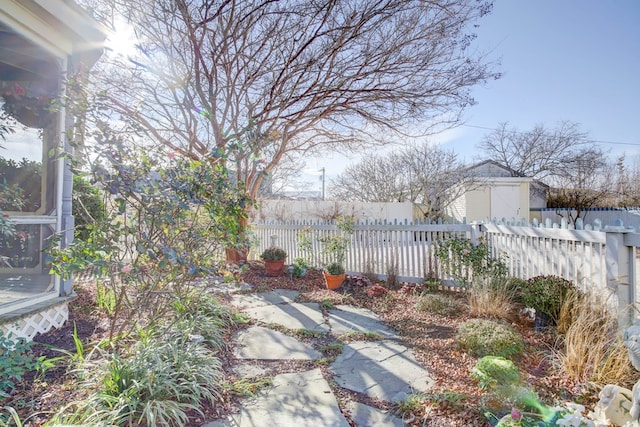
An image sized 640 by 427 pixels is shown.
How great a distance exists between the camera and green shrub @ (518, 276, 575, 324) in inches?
132

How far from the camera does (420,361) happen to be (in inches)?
115

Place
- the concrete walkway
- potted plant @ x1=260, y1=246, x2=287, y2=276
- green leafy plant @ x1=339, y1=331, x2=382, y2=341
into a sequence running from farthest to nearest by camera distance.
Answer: potted plant @ x1=260, y1=246, x2=287, y2=276
green leafy plant @ x1=339, y1=331, x2=382, y2=341
the concrete walkway

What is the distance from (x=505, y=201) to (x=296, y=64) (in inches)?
564

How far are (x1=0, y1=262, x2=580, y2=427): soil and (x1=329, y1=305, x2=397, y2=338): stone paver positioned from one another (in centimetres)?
15

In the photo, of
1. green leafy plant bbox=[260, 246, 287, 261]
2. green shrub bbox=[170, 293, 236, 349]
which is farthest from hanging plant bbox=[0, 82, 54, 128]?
green leafy plant bbox=[260, 246, 287, 261]

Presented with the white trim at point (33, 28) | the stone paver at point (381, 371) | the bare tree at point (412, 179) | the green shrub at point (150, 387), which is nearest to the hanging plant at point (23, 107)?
the white trim at point (33, 28)

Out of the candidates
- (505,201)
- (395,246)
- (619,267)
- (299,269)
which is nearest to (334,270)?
(299,269)

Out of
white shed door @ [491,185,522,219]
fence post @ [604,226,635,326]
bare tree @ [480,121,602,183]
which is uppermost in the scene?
bare tree @ [480,121,602,183]

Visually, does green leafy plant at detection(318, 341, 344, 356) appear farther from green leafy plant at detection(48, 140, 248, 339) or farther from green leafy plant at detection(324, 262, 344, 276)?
green leafy plant at detection(324, 262, 344, 276)

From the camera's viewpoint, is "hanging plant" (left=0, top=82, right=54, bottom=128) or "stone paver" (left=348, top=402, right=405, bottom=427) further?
"hanging plant" (left=0, top=82, right=54, bottom=128)

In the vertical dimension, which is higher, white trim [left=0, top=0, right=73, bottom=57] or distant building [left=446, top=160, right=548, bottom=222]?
white trim [left=0, top=0, right=73, bottom=57]

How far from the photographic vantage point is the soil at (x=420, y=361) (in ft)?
6.68

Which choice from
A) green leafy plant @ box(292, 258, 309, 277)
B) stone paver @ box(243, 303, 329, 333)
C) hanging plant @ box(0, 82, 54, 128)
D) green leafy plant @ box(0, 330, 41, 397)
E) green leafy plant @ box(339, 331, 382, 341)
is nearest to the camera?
green leafy plant @ box(0, 330, 41, 397)

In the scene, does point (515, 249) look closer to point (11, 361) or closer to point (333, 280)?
point (333, 280)
